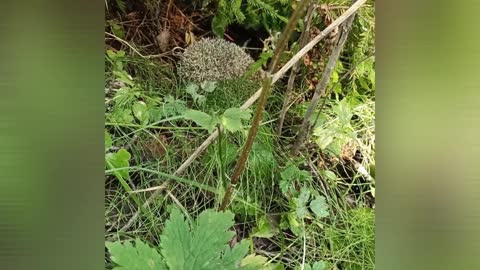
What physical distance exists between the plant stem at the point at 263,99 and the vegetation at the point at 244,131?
0.03 metres

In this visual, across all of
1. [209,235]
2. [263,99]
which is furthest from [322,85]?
[209,235]

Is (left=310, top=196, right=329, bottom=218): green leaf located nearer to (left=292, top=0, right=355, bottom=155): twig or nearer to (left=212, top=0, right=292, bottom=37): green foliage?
(left=292, top=0, right=355, bottom=155): twig

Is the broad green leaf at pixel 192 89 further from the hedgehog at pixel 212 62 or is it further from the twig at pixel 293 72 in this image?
the twig at pixel 293 72

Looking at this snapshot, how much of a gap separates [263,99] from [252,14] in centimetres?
33

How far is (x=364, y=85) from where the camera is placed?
3.32 ft

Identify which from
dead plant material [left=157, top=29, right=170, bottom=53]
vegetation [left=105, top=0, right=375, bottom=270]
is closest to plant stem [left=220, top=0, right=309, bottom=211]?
vegetation [left=105, top=0, right=375, bottom=270]

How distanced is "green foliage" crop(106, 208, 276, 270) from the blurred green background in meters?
0.06

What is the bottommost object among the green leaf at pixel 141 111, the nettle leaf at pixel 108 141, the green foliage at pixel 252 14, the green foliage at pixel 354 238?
the green foliage at pixel 354 238

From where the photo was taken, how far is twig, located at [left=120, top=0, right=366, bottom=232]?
3.17 feet
